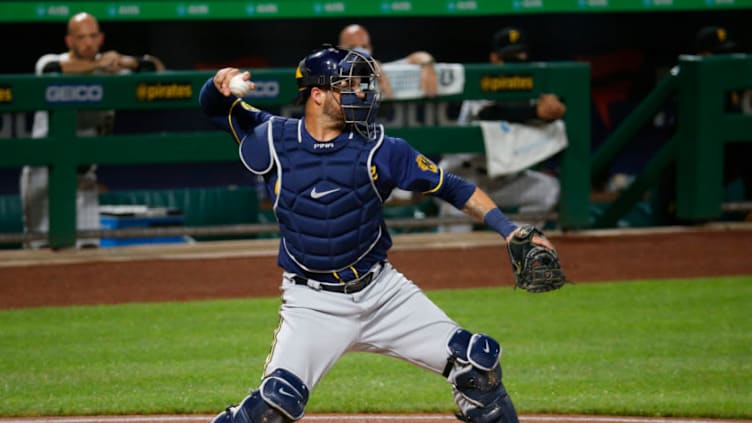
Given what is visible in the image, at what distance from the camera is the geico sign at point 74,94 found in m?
10.3

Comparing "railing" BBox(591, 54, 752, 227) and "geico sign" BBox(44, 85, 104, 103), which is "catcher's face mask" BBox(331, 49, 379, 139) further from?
"railing" BBox(591, 54, 752, 227)

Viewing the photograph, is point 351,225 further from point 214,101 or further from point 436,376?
point 436,376

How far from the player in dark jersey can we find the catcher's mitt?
0.23 feet

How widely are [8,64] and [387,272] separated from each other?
890 cm

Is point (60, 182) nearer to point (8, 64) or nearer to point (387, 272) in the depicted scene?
point (8, 64)

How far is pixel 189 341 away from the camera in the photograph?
26.4 ft

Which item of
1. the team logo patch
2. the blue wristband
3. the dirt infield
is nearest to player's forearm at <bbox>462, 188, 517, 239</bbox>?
the blue wristband

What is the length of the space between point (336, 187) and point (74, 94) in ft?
19.8

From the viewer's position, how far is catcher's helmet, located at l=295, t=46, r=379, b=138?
15.8 ft

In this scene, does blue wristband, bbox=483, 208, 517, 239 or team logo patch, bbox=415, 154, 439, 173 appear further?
team logo patch, bbox=415, 154, 439, 173

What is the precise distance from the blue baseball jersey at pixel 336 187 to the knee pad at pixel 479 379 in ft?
1.59

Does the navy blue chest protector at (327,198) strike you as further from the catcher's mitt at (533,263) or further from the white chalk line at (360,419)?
the white chalk line at (360,419)

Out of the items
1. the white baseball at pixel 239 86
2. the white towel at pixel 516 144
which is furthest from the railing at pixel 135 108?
the white baseball at pixel 239 86

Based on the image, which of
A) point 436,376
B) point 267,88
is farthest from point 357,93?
point 267,88
